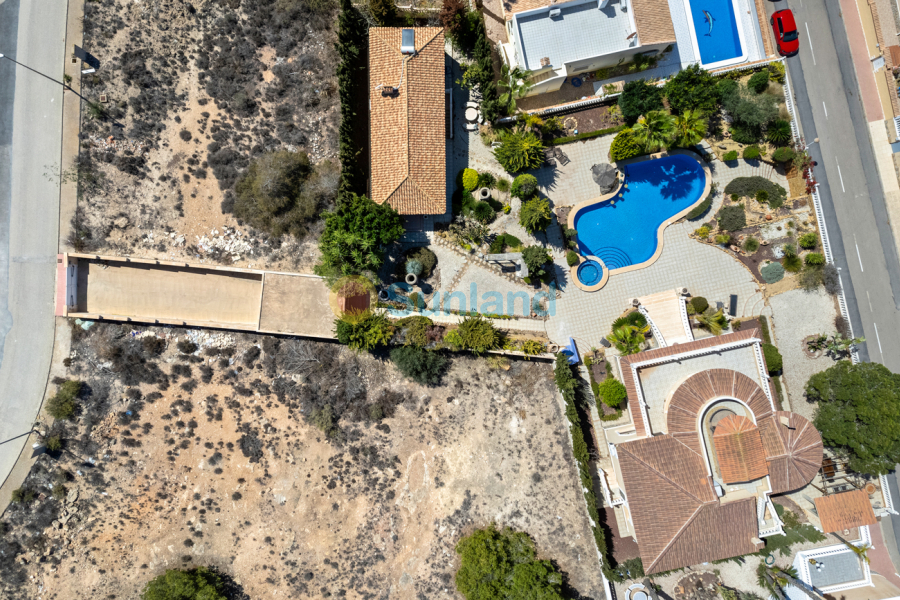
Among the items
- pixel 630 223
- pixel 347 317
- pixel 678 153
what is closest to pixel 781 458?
pixel 630 223

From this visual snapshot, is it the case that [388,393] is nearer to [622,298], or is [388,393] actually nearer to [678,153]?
[622,298]

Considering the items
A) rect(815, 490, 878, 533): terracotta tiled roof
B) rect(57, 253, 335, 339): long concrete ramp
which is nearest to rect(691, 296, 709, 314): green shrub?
rect(815, 490, 878, 533): terracotta tiled roof

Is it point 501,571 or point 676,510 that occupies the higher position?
point 676,510

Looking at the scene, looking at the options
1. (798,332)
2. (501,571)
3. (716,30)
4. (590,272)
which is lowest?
(501,571)

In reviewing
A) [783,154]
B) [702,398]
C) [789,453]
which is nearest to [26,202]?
[702,398]

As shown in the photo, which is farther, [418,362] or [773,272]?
[773,272]

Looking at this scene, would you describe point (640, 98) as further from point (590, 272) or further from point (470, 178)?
point (470, 178)
